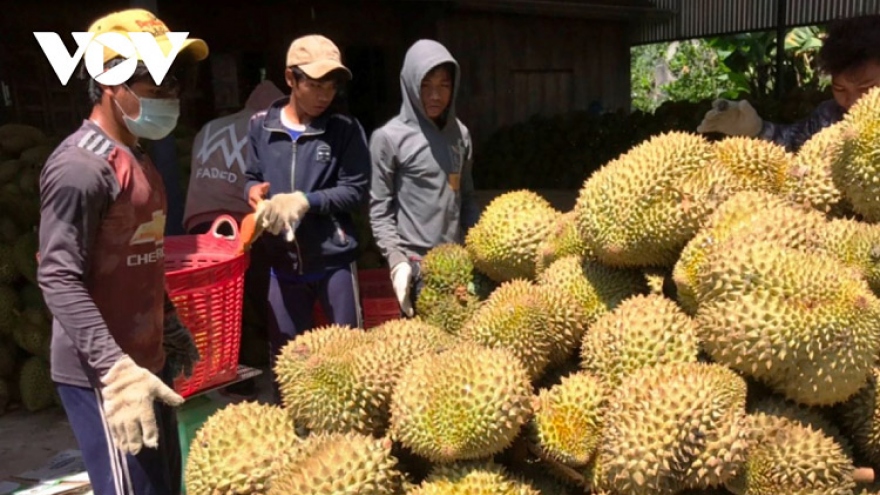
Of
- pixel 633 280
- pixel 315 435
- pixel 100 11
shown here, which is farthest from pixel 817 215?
pixel 100 11

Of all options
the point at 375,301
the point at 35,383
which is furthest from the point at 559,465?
the point at 35,383

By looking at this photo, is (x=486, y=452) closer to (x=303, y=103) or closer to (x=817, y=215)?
(x=817, y=215)

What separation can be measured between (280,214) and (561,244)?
47.3 inches

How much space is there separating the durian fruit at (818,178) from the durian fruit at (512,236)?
0.63 metres

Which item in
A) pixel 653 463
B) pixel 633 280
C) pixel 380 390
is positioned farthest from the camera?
pixel 633 280

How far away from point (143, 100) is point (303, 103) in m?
A: 0.99

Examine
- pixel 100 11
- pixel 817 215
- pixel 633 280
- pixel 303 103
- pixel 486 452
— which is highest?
pixel 100 11

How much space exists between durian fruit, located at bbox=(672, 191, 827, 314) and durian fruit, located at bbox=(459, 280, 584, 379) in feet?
0.85

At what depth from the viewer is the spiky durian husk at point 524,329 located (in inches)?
66.0

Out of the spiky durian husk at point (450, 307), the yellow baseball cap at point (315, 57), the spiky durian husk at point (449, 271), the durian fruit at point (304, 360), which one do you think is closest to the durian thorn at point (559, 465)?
the durian fruit at point (304, 360)

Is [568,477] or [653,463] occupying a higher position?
[653,463]

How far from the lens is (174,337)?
8.20 ft

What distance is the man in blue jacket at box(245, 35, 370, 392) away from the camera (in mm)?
2984

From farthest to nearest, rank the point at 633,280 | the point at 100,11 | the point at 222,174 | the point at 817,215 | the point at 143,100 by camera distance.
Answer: the point at 100,11 < the point at 222,174 < the point at 143,100 < the point at 633,280 < the point at 817,215
